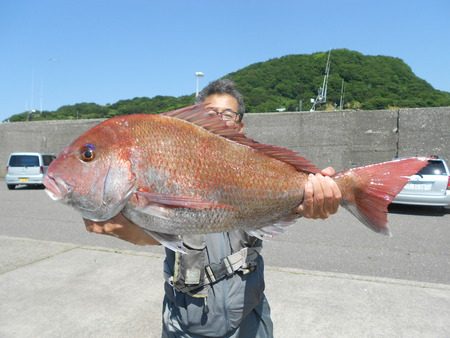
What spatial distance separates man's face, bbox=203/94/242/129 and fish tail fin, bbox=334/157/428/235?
749 millimetres

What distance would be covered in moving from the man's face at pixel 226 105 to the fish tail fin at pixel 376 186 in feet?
2.46

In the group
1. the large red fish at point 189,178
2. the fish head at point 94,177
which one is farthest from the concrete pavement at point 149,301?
the fish head at point 94,177

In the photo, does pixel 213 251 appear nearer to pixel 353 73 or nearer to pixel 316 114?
pixel 316 114

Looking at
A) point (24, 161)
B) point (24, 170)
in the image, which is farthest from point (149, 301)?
point (24, 161)

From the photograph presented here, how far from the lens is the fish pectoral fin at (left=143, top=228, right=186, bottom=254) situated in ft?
4.77

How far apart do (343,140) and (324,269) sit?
11.7m

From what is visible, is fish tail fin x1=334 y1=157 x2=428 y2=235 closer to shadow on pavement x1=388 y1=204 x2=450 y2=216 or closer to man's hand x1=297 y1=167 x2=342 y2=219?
man's hand x1=297 y1=167 x2=342 y2=219

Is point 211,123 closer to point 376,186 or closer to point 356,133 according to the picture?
point 376,186

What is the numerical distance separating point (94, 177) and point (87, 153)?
4.0 inches

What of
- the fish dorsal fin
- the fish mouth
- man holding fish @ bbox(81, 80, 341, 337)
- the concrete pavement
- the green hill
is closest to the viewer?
the fish mouth

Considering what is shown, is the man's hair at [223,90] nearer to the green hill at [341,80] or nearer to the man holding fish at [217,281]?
the man holding fish at [217,281]

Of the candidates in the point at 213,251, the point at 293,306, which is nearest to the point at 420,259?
the point at 293,306

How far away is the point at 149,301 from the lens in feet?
14.7

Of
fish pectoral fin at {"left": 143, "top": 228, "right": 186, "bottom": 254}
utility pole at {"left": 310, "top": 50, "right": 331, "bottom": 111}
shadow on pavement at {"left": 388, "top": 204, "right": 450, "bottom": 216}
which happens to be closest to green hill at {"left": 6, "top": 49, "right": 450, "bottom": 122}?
utility pole at {"left": 310, "top": 50, "right": 331, "bottom": 111}
